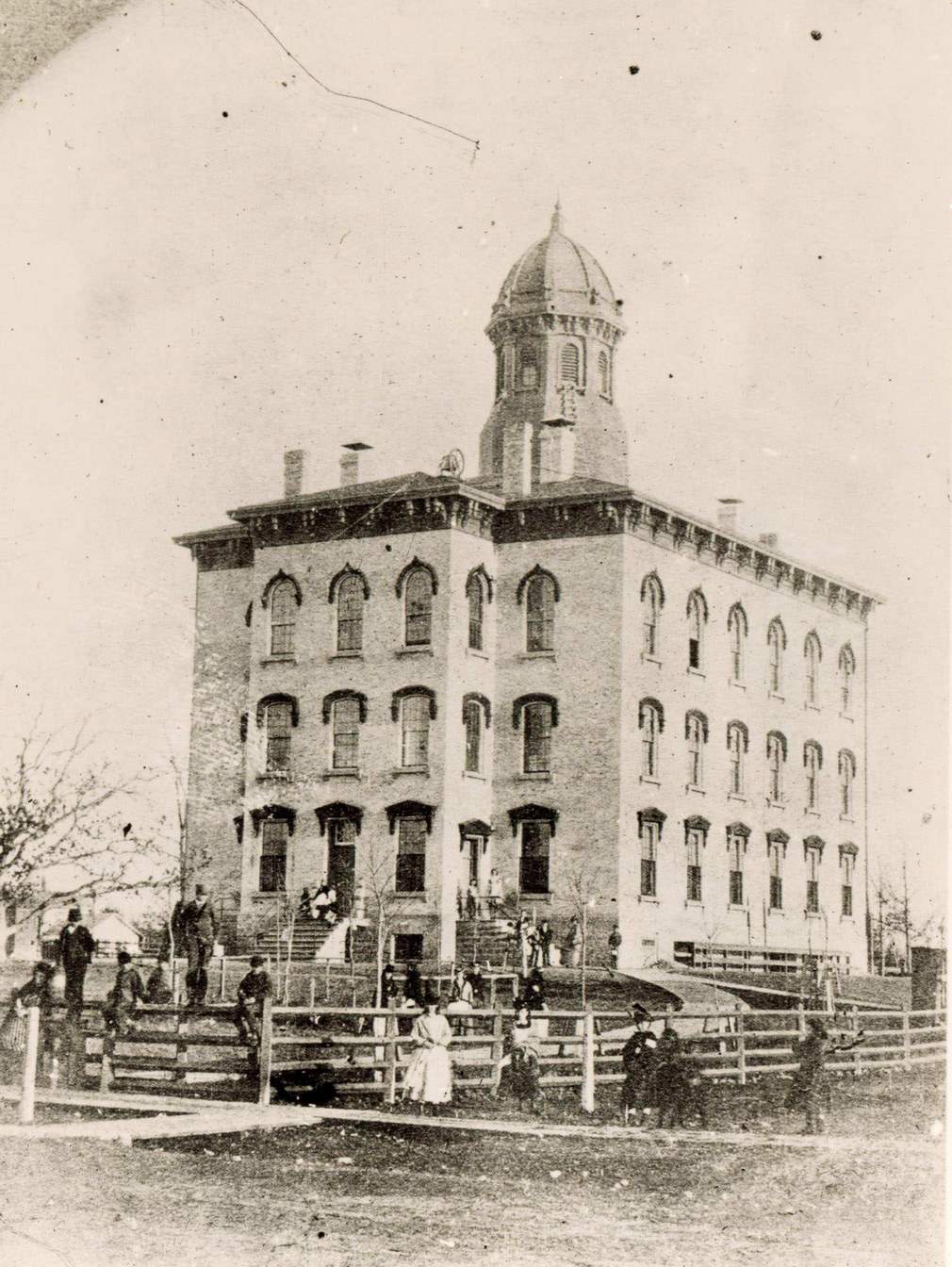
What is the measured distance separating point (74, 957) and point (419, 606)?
867cm

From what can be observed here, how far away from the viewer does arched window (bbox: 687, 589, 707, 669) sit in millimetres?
18111

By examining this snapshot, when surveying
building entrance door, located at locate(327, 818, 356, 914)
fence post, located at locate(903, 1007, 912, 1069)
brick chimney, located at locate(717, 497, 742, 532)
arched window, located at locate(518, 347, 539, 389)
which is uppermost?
arched window, located at locate(518, 347, 539, 389)

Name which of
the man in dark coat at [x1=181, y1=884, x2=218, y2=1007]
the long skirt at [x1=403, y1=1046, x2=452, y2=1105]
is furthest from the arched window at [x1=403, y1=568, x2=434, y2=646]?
the long skirt at [x1=403, y1=1046, x2=452, y2=1105]

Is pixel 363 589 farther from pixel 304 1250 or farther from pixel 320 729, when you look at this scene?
pixel 304 1250

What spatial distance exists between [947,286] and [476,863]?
64.3ft

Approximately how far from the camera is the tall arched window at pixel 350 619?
22.7 m

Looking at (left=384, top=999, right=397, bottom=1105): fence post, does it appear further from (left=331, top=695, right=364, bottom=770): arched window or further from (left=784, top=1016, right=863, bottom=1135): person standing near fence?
(left=331, top=695, right=364, bottom=770): arched window

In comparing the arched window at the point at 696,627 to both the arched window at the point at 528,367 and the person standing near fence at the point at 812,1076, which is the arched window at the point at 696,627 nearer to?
the arched window at the point at 528,367

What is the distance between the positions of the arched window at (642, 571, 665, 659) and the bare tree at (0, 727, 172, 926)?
9.87 m

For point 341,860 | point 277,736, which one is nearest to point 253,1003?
point 277,736

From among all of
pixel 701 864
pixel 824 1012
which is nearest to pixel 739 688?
pixel 824 1012

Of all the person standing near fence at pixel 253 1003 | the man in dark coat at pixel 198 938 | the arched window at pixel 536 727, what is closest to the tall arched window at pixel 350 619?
the arched window at pixel 536 727

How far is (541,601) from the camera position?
25797 millimetres

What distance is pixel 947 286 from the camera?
9992mm
